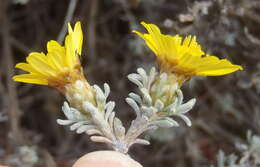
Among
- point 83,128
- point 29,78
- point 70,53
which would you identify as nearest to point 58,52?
point 70,53

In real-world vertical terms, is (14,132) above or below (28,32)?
below

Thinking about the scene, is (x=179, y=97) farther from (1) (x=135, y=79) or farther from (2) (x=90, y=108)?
(2) (x=90, y=108)

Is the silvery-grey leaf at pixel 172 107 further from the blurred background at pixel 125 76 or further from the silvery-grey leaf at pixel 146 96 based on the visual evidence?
the blurred background at pixel 125 76

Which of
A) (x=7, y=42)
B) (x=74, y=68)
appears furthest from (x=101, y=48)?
(x=74, y=68)

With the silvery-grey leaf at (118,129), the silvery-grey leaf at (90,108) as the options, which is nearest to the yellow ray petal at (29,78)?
the silvery-grey leaf at (90,108)

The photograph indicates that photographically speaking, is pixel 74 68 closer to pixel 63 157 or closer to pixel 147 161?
pixel 63 157

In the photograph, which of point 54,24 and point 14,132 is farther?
point 54,24

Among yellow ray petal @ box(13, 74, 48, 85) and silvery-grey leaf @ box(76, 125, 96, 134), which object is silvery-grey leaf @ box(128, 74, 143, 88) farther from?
yellow ray petal @ box(13, 74, 48, 85)

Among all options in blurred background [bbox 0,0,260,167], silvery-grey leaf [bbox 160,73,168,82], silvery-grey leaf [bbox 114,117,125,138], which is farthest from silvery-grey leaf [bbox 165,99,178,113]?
blurred background [bbox 0,0,260,167]
